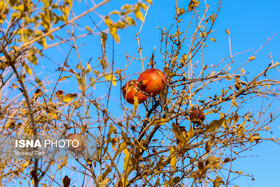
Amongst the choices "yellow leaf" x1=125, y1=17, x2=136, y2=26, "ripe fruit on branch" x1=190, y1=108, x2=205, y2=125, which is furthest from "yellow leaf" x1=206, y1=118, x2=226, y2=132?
"yellow leaf" x1=125, y1=17, x2=136, y2=26

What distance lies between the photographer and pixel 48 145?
213 centimetres

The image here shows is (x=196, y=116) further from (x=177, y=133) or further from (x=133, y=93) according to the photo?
(x=133, y=93)

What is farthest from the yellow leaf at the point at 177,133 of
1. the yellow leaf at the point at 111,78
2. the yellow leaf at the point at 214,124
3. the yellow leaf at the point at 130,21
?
the yellow leaf at the point at 130,21

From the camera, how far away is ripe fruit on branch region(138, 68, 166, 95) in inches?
113

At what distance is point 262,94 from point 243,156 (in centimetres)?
60

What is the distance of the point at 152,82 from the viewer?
286cm

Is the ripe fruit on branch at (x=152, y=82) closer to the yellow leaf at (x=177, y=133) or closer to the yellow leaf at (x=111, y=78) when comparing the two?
the yellow leaf at (x=177, y=133)

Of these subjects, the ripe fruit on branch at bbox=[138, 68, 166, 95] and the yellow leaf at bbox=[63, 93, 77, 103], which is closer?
the yellow leaf at bbox=[63, 93, 77, 103]

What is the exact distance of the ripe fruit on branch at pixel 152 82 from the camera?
2862 millimetres

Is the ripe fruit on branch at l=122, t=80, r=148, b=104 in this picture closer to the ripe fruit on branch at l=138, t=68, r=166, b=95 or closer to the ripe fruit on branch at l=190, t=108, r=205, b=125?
the ripe fruit on branch at l=138, t=68, r=166, b=95

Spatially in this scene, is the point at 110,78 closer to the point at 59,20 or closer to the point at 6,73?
the point at 59,20

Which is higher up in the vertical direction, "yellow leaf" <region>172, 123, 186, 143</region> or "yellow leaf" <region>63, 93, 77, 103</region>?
"yellow leaf" <region>63, 93, 77, 103</region>

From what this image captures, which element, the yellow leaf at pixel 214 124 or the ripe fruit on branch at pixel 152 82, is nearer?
the yellow leaf at pixel 214 124

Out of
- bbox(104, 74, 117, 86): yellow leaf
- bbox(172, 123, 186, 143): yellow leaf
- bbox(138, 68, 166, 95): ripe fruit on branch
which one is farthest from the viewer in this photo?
bbox(138, 68, 166, 95): ripe fruit on branch
